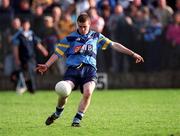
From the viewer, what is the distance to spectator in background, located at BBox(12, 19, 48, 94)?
21.1 meters

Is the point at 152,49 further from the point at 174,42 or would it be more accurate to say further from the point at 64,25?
the point at 64,25

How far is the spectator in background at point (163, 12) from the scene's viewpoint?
72.7ft

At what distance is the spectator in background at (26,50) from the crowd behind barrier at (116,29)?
88 cm

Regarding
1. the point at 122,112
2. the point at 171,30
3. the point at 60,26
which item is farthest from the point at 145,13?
the point at 122,112

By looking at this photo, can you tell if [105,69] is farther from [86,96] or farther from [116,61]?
[86,96]

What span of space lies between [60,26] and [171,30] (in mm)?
3618

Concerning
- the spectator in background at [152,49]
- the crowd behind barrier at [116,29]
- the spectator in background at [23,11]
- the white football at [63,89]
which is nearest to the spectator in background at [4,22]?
the crowd behind barrier at [116,29]

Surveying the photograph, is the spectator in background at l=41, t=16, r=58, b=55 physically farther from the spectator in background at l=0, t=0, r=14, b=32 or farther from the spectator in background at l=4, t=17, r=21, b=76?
the spectator in background at l=0, t=0, r=14, b=32

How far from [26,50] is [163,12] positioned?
4.64 metres

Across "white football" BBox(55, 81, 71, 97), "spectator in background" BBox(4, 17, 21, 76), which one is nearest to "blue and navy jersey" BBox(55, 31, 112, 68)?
→ "white football" BBox(55, 81, 71, 97)

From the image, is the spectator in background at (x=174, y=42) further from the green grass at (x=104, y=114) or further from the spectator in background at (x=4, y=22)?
the spectator in background at (x=4, y=22)

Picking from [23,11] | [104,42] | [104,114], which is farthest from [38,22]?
[104,42]

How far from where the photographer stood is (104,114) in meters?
14.0

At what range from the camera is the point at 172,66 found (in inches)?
884
